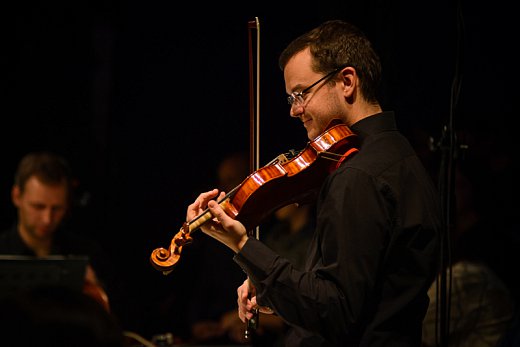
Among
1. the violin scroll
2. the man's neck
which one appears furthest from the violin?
the man's neck

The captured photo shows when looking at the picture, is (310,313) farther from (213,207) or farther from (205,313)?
(205,313)

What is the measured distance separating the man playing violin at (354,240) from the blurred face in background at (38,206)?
2259 millimetres

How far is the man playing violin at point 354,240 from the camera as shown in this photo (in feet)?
5.99

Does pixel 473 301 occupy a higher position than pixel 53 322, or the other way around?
pixel 53 322

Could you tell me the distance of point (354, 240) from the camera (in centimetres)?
182

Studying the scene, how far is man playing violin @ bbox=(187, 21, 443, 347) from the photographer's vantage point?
71.9 inches

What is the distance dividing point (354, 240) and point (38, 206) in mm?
2713

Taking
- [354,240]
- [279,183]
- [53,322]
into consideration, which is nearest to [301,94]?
[279,183]

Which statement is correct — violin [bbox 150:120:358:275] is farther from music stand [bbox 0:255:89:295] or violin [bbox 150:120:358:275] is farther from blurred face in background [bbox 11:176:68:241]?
blurred face in background [bbox 11:176:68:241]

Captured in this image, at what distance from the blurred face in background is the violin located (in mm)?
2260

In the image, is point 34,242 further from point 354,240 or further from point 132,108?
point 354,240

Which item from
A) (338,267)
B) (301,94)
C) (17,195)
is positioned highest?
(301,94)

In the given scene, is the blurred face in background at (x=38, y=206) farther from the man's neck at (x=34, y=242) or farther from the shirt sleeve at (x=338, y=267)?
the shirt sleeve at (x=338, y=267)

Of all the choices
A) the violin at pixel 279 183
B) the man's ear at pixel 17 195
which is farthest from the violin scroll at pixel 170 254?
the man's ear at pixel 17 195
